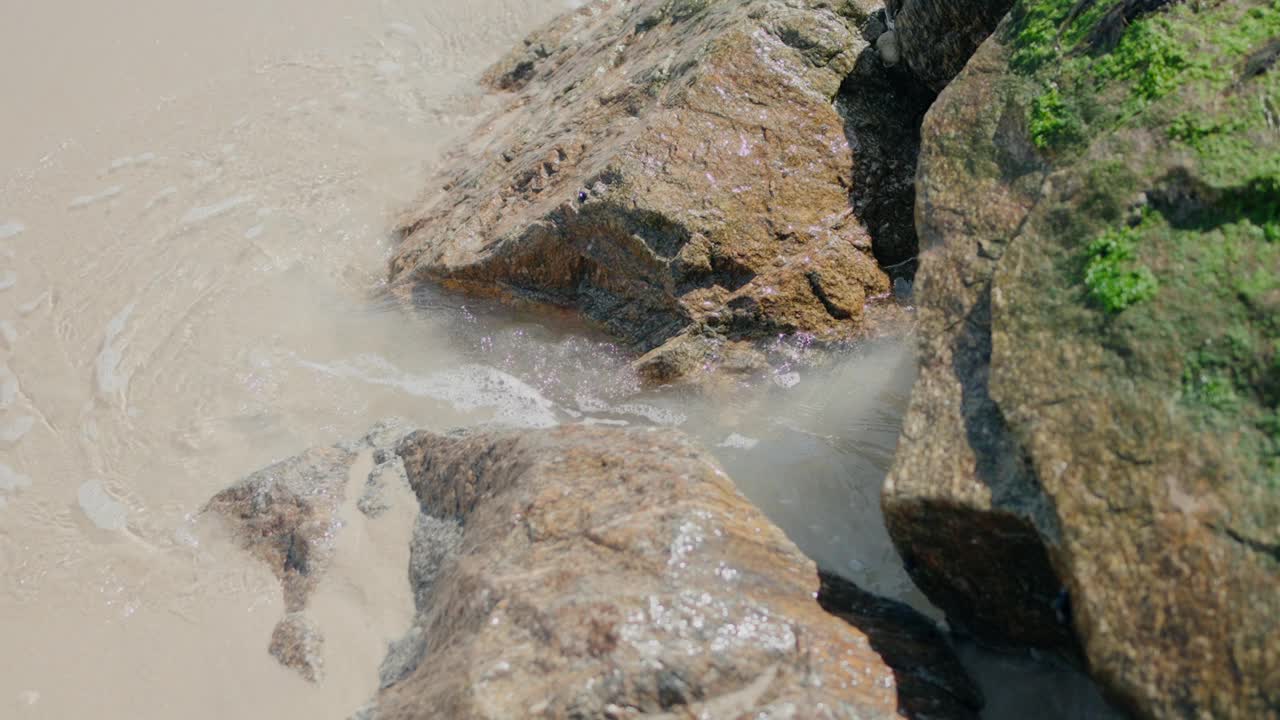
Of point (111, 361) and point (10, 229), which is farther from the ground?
point (111, 361)

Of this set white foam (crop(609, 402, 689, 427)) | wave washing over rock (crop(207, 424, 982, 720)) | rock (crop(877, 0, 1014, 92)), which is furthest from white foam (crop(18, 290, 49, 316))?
rock (crop(877, 0, 1014, 92))

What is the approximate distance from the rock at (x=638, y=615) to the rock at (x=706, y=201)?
4.20 ft

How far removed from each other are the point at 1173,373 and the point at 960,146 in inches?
54.2

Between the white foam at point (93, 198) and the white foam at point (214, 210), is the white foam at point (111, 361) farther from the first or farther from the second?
the white foam at point (93, 198)

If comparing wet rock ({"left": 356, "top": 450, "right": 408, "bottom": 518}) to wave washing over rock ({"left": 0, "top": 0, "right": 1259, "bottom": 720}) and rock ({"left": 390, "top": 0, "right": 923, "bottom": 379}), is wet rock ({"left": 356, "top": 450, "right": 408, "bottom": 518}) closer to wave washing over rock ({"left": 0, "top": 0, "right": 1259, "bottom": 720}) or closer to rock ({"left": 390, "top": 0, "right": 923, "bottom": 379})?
wave washing over rock ({"left": 0, "top": 0, "right": 1259, "bottom": 720})

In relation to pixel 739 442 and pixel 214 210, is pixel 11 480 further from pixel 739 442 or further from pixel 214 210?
pixel 739 442

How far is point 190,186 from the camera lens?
7.03 m

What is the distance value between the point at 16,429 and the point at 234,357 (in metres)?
1.19

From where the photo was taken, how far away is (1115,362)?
9.05 feet

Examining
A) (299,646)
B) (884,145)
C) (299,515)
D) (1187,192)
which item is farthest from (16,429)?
(1187,192)

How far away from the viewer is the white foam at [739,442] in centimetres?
445

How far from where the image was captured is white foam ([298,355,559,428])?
4.96 meters

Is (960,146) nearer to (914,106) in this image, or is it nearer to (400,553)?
(914,106)

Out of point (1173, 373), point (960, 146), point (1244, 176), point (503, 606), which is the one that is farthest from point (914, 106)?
point (503, 606)
